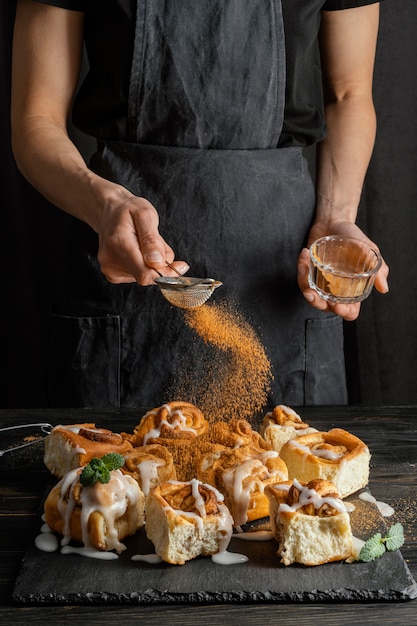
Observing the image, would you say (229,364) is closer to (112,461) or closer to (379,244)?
(112,461)

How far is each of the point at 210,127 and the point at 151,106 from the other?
0.52ft

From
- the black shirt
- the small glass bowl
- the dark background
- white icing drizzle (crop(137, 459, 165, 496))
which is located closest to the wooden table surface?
white icing drizzle (crop(137, 459, 165, 496))

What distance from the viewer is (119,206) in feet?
6.80

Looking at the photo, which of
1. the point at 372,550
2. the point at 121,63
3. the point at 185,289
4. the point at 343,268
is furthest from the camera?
the point at 121,63

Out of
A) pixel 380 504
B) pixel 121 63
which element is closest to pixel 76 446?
pixel 380 504

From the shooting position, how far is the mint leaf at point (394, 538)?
167 centimetres

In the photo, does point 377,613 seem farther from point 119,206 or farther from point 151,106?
point 151,106

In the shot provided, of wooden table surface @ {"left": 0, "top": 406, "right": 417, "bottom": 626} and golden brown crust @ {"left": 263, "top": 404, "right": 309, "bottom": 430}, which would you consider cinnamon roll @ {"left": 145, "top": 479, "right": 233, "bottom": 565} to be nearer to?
wooden table surface @ {"left": 0, "top": 406, "right": 417, "bottom": 626}

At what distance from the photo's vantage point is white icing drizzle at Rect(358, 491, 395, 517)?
1.83m

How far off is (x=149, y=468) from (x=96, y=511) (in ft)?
0.63

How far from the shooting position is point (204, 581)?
1.58m

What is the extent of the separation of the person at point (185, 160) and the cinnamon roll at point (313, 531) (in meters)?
0.71

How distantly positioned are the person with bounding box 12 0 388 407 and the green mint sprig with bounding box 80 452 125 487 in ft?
2.24

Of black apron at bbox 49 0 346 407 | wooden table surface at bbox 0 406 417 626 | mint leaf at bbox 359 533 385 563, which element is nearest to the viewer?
wooden table surface at bbox 0 406 417 626
